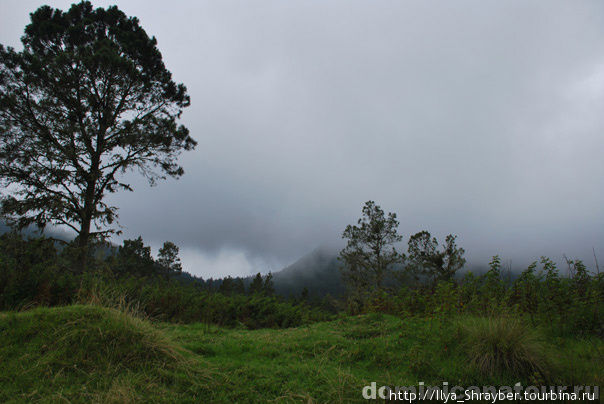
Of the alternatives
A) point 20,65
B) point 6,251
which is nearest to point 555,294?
point 6,251

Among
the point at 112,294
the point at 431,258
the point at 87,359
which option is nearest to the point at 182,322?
the point at 112,294

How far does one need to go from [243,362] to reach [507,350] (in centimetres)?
338

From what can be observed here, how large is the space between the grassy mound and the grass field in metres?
0.01

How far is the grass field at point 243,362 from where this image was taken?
2883 mm

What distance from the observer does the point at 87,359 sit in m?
3.37

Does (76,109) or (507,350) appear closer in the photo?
(507,350)

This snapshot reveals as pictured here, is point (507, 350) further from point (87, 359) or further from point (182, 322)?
point (182, 322)

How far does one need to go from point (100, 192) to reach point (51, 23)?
784cm

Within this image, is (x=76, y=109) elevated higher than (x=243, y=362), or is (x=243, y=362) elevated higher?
(x=76, y=109)

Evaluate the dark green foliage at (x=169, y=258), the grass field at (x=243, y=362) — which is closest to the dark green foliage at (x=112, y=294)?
the grass field at (x=243, y=362)

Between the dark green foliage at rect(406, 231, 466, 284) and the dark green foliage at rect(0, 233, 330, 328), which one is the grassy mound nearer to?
the dark green foliage at rect(0, 233, 330, 328)

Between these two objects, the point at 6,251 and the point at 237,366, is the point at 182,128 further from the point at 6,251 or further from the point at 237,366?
the point at 237,366

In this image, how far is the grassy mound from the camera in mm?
2822

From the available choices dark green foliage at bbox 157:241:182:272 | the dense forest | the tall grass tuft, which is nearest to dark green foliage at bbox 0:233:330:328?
the dense forest
